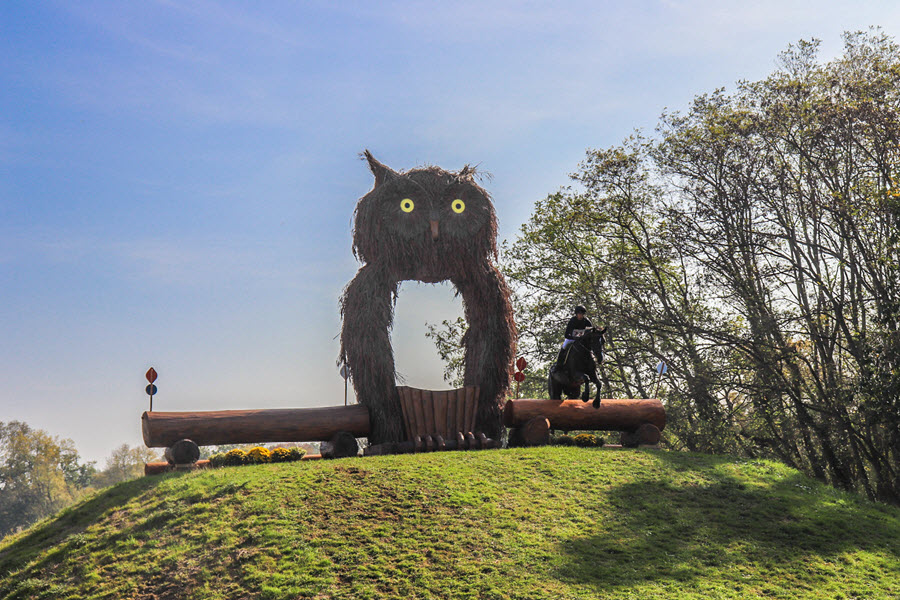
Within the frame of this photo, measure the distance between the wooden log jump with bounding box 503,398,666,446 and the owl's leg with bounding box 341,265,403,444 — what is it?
3245 millimetres

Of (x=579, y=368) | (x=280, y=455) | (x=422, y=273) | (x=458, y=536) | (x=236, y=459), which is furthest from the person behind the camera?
(x=422, y=273)

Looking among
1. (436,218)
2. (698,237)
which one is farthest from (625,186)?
(436,218)

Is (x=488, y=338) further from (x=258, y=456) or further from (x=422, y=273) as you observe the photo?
(x=258, y=456)

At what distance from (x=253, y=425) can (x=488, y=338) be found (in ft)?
22.6

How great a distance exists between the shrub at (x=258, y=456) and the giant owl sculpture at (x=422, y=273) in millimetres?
2818

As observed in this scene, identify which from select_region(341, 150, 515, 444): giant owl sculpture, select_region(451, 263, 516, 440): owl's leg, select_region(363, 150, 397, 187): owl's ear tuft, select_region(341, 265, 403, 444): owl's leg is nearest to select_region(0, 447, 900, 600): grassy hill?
select_region(341, 265, 403, 444): owl's leg

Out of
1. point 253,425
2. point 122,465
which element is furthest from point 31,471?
point 253,425

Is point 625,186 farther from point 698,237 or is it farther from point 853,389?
point 853,389

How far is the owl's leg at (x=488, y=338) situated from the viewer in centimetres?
1978

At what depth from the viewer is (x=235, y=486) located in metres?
14.1

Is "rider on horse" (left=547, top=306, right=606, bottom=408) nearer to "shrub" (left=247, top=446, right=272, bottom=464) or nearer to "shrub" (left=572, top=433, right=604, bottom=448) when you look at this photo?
"shrub" (left=572, top=433, right=604, bottom=448)

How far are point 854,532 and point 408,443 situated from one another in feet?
33.3

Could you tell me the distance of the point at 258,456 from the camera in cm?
1728

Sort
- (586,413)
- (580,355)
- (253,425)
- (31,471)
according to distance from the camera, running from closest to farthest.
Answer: (253,425), (580,355), (586,413), (31,471)
